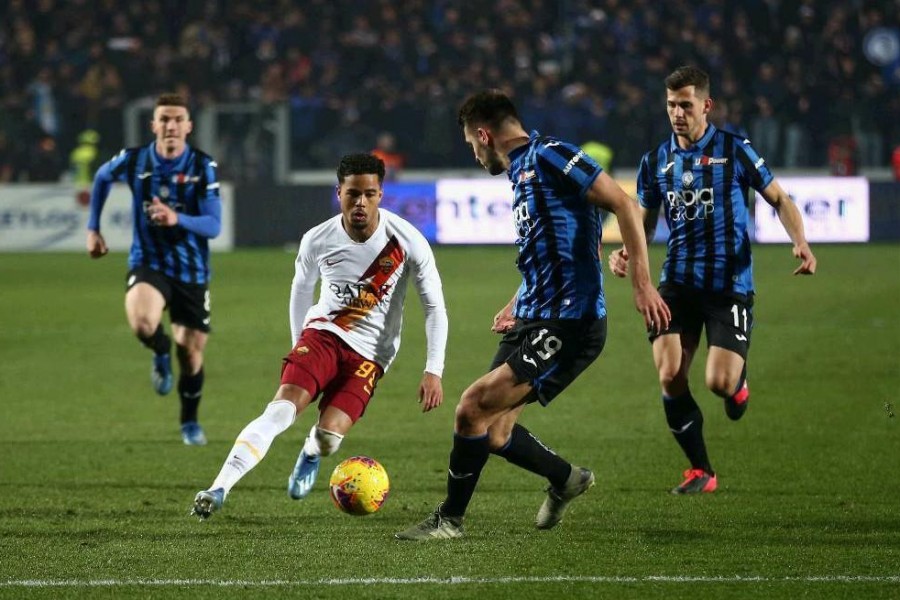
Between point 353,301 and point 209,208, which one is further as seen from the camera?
point 209,208

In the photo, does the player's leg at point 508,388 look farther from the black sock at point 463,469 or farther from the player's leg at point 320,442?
the player's leg at point 320,442

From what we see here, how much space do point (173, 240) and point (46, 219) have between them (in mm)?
17114

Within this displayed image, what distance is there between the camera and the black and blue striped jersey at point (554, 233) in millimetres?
6402

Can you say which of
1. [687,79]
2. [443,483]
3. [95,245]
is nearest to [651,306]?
[687,79]

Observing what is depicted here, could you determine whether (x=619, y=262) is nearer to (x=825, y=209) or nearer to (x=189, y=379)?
(x=189, y=379)

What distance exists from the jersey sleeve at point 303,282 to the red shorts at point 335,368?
0.21 ft

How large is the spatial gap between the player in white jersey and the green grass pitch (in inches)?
23.2

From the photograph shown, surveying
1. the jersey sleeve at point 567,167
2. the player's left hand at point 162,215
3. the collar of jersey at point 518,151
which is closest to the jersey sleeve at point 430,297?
the collar of jersey at point 518,151

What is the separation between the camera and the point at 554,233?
254 inches

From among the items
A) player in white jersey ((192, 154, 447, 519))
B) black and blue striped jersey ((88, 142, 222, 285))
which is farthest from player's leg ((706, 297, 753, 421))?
black and blue striped jersey ((88, 142, 222, 285))

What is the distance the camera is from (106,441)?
32.7 ft

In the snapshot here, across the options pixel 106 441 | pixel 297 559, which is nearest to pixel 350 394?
pixel 297 559

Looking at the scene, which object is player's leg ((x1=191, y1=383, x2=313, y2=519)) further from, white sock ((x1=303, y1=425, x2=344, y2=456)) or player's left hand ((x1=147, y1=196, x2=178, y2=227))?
player's left hand ((x1=147, y1=196, x2=178, y2=227))

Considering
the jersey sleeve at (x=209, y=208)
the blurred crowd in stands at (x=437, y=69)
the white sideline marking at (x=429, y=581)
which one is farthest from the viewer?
the blurred crowd in stands at (x=437, y=69)
